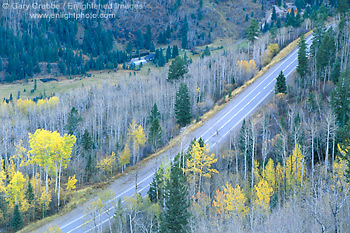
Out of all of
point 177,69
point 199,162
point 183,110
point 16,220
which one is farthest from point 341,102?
point 16,220

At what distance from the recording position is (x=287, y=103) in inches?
2564

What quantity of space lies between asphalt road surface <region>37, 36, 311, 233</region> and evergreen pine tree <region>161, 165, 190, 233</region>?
24.0ft

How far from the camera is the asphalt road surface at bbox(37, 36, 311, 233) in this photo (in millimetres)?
46219

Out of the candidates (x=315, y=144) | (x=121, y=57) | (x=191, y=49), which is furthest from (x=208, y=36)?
(x=315, y=144)

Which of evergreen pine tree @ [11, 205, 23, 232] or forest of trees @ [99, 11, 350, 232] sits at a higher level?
forest of trees @ [99, 11, 350, 232]

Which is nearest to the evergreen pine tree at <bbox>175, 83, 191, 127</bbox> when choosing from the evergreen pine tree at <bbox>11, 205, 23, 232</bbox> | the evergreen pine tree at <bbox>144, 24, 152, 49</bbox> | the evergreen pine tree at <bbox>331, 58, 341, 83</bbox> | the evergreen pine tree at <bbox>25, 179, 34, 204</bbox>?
the evergreen pine tree at <bbox>331, 58, 341, 83</bbox>

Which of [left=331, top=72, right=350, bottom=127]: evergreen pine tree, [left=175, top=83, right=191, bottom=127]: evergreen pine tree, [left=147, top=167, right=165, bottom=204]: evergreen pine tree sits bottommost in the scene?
[left=147, top=167, right=165, bottom=204]: evergreen pine tree

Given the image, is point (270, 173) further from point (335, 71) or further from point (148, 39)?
point (148, 39)

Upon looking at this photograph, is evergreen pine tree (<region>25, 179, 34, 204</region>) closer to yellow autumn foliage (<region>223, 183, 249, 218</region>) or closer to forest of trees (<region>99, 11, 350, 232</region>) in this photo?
forest of trees (<region>99, 11, 350, 232</region>)

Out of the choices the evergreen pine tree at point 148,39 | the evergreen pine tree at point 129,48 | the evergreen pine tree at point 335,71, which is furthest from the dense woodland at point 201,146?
the evergreen pine tree at point 148,39

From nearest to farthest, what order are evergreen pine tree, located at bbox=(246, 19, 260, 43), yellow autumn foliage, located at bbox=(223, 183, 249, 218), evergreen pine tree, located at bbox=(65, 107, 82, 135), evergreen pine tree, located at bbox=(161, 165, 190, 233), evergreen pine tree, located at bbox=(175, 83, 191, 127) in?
evergreen pine tree, located at bbox=(161, 165, 190, 233) → yellow autumn foliage, located at bbox=(223, 183, 249, 218) → evergreen pine tree, located at bbox=(175, 83, 191, 127) → evergreen pine tree, located at bbox=(65, 107, 82, 135) → evergreen pine tree, located at bbox=(246, 19, 260, 43)

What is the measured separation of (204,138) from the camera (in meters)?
61.6

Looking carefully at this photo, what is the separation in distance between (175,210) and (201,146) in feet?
49.0

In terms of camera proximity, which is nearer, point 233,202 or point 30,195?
point 233,202
